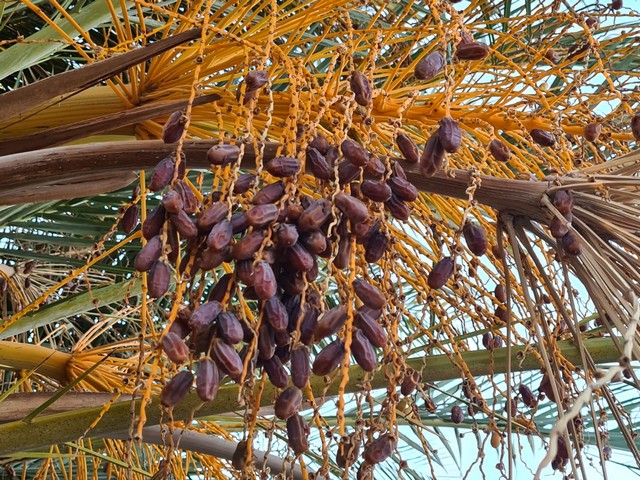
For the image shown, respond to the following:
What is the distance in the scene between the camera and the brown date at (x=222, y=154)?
0.76 m

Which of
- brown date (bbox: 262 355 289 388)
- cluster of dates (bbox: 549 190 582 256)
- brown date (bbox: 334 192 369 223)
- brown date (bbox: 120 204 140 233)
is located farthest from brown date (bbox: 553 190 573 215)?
brown date (bbox: 120 204 140 233)

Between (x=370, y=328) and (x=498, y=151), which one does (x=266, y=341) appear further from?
(x=498, y=151)

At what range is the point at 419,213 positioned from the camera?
39.8 inches

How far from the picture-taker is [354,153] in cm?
78

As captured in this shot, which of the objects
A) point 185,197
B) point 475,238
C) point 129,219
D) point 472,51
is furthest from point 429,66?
point 129,219

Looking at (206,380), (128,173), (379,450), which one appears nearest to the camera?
(206,380)

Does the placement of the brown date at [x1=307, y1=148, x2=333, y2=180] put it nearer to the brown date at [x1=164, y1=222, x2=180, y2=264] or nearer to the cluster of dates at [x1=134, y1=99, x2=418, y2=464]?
the cluster of dates at [x1=134, y1=99, x2=418, y2=464]

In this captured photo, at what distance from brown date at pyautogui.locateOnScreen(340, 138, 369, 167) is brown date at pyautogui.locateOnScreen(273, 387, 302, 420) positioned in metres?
0.22

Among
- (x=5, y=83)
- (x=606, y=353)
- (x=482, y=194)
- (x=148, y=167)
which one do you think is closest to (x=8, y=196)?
(x=148, y=167)

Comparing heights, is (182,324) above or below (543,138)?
below

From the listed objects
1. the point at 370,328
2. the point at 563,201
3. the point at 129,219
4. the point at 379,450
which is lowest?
the point at 379,450

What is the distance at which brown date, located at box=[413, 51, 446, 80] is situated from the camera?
843 mm

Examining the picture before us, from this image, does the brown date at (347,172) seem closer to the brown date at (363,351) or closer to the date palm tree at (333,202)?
the date palm tree at (333,202)

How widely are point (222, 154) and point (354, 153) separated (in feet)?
0.41
